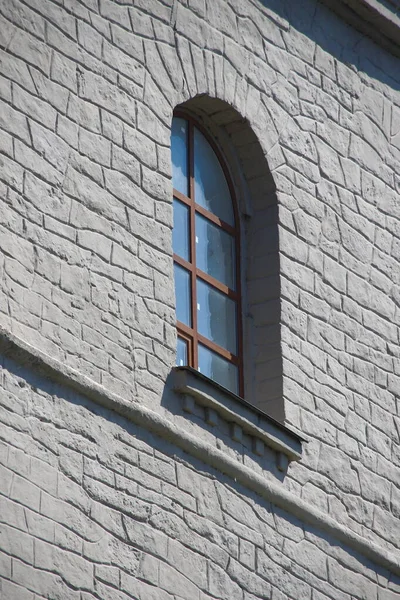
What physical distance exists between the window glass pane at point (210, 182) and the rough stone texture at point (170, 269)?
101 millimetres

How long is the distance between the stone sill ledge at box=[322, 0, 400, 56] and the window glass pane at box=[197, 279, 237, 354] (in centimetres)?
236

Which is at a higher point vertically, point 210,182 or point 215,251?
point 210,182

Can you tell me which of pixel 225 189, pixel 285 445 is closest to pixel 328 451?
pixel 285 445

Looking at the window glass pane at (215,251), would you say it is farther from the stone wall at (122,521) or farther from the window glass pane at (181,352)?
the stone wall at (122,521)

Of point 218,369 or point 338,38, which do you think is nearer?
point 218,369

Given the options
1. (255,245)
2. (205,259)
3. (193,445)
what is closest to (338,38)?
(255,245)

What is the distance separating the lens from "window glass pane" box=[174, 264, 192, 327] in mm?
11070

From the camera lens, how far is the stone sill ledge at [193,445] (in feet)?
31.3

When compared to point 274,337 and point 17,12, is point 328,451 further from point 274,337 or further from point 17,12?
point 17,12

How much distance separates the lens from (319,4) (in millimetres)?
12617

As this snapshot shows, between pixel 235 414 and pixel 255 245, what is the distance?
55.5 inches

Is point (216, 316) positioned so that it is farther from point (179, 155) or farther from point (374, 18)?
point (374, 18)

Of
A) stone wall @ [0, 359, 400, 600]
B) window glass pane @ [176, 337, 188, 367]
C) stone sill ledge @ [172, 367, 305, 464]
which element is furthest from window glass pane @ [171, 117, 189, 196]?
stone wall @ [0, 359, 400, 600]

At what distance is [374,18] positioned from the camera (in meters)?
12.9
